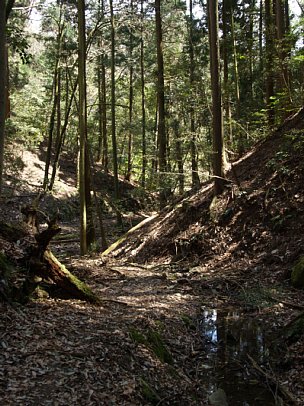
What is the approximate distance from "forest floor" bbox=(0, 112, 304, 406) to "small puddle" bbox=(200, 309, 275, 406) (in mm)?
19

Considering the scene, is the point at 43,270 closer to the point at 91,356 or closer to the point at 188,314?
the point at 91,356

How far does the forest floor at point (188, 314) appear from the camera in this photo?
4652mm

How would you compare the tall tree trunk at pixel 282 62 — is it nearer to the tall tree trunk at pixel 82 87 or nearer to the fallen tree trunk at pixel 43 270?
the tall tree trunk at pixel 82 87

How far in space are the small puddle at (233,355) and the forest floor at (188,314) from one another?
2cm

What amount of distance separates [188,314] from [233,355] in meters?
1.71

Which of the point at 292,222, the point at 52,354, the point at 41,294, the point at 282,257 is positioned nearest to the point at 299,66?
the point at 292,222

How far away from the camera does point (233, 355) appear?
6180 millimetres

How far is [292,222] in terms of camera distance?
10.1 m

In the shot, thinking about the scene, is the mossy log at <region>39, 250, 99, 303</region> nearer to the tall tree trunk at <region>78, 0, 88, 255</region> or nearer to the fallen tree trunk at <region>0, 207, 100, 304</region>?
the fallen tree trunk at <region>0, 207, 100, 304</region>

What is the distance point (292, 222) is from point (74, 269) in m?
5.46

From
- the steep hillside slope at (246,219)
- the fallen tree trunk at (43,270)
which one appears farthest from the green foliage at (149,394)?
the steep hillside slope at (246,219)

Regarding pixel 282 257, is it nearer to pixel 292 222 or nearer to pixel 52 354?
pixel 292 222

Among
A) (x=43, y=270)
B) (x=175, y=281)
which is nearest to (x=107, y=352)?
(x=43, y=270)

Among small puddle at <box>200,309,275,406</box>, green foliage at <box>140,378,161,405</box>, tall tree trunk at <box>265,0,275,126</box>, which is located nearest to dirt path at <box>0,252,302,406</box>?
green foliage at <box>140,378,161,405</box>
